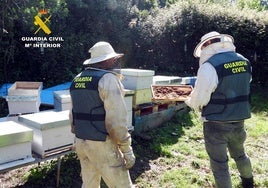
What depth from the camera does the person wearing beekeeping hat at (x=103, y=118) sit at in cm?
263

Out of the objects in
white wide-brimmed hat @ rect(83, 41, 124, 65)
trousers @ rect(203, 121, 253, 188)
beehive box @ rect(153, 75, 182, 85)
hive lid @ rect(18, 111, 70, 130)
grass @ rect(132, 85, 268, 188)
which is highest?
white wide-brimmed hat @ rect(83, 41, 124, 65)

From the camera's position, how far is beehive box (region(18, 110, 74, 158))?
3.49 metres

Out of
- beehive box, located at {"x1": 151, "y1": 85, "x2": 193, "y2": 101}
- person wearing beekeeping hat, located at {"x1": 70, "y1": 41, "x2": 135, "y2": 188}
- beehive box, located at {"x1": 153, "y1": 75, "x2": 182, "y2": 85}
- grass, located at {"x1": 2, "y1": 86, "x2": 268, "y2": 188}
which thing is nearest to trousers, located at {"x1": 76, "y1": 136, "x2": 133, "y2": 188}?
person wearing beekeeping hat, located at {"x1": 70, "y1": 41, "x2": 135, "y2": 188}

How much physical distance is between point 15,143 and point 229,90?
2.27 meters

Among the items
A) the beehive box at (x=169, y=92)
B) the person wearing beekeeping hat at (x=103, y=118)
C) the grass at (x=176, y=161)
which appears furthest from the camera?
the beehive box at (x=169, y=92)

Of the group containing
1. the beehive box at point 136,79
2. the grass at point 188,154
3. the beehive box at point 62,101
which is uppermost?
the beehive box at point 136,79

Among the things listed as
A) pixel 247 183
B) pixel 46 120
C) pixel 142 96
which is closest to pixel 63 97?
pixel 46 120

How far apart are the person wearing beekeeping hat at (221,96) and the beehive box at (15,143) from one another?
1.79 meters

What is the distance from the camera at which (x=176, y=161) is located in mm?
4773

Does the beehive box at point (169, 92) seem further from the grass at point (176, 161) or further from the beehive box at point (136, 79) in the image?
the grass at point (176, 161)

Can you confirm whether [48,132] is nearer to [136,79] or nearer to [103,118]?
[103,118]

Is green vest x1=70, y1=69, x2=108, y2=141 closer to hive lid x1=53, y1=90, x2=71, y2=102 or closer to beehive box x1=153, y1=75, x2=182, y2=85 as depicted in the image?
hive lid x1=53, y1=90, x2=71, y2=102

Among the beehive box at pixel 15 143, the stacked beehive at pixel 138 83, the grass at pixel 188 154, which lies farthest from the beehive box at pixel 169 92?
the beehive box at pixel 15 143

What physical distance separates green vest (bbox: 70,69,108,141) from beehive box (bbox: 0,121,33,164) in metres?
0.89
